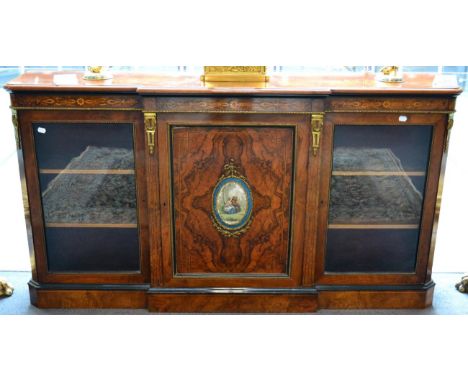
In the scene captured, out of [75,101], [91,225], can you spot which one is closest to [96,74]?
[75,101]

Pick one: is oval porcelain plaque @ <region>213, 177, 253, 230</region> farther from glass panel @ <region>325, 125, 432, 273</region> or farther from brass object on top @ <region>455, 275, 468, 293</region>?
brass object on top @ <region>455, 275, 468, 293</region>

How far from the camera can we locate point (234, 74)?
6.07 ft

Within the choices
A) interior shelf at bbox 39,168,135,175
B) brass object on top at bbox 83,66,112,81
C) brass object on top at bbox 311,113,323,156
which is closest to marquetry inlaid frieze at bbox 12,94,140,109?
brass object on top at bbox 83,66,112,81

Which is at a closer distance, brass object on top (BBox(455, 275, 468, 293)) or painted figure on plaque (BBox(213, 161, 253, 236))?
painted figure on plaque (BBox(213, 161, 253, 236))

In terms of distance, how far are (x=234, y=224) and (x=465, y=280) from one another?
113 centimetres

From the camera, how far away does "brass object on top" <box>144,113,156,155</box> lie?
1844mm

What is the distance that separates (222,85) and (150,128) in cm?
30

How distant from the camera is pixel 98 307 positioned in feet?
7.04

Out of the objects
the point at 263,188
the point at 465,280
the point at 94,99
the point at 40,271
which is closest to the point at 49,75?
the point at 94,99

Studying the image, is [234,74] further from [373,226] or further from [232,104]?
[373,226]

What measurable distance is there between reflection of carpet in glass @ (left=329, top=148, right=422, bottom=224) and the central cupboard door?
16 cm

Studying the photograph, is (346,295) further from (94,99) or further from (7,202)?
(7,202)

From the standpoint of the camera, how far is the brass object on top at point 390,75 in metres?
1.95
